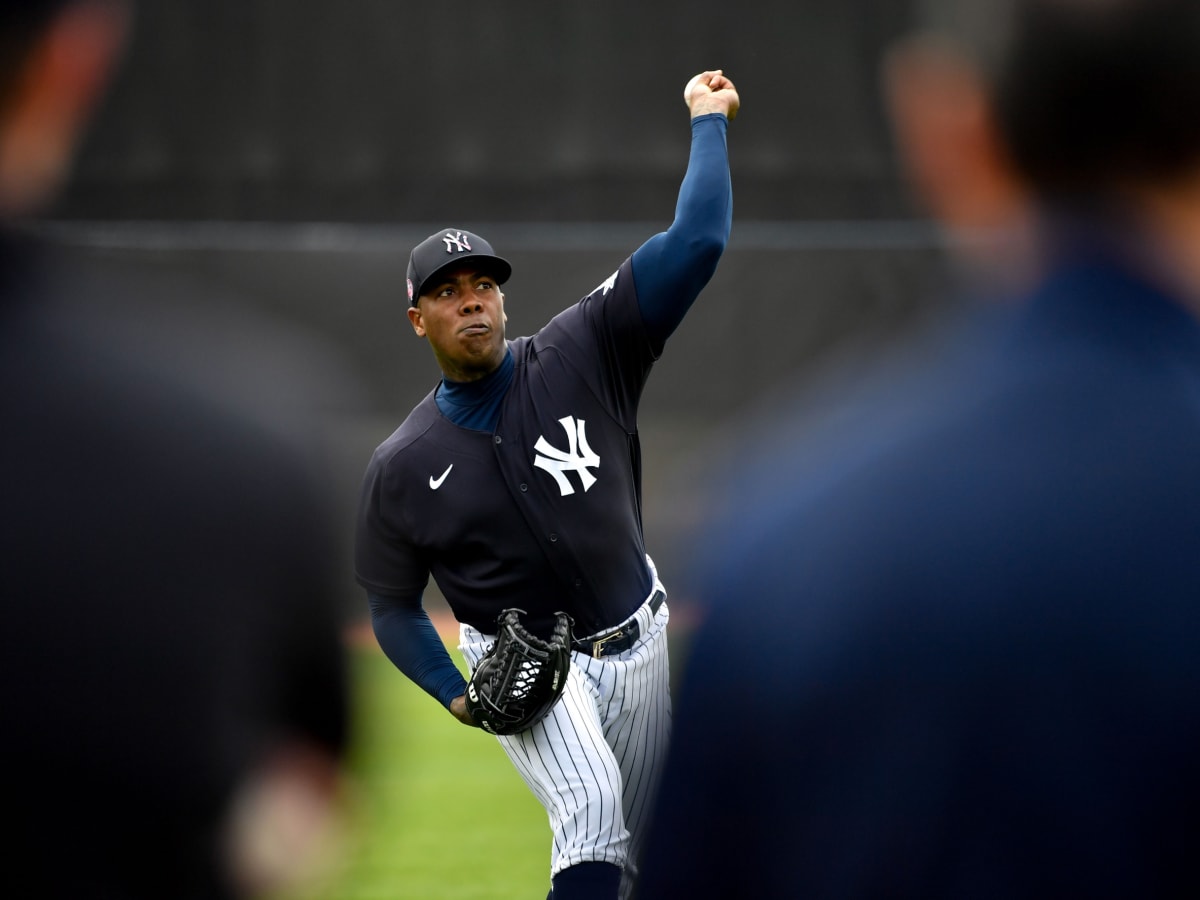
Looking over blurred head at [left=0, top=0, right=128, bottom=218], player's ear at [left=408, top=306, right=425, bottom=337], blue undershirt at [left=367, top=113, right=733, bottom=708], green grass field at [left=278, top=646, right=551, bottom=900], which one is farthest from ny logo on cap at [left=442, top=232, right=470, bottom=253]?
blurred head at [left=0, top=0, right=128, bottom=218]

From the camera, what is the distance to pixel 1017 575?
112 cm

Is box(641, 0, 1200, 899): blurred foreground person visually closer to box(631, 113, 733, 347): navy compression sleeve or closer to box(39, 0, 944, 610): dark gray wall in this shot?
box(631, 113, 733, 347): navy compression sleeve

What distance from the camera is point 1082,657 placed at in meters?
1.11

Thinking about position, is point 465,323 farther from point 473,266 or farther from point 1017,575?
point 1017,575

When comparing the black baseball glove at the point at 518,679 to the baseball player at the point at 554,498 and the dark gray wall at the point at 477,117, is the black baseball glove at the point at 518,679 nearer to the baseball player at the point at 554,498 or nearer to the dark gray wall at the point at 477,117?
the baseball player at the point at 554,498

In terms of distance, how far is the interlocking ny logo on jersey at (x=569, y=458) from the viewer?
4082 mm

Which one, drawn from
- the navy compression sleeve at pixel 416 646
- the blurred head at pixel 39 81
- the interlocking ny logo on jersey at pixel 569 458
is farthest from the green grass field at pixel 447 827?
the blurred head at pixel 39 81

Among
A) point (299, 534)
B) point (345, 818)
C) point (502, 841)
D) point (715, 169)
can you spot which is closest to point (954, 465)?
point (299, 534)

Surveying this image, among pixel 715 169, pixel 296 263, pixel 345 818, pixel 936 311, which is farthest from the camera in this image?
pixel 296 263

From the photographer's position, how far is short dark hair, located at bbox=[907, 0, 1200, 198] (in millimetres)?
1111

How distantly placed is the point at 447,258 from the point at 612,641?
3.83ft

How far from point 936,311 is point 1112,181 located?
21 centimetres

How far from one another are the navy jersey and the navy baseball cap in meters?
0.27

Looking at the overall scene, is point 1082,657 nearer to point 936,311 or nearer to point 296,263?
point 936,311
